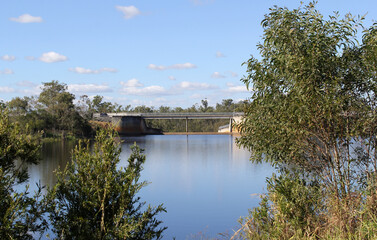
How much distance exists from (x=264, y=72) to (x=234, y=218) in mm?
7755

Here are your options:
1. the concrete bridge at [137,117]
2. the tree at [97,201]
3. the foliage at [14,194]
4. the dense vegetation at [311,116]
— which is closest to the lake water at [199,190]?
the dense vegetation at [311,116]

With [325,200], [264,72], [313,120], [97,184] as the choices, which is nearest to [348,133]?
[313,120]

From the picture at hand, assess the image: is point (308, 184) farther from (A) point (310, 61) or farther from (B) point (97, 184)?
(B) point (97, 184)

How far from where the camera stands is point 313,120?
906 centimetres

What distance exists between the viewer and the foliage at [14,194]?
6.78 metres

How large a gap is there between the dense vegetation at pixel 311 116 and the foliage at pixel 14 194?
4487 millimetres

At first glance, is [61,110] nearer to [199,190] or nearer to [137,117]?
[137,117]

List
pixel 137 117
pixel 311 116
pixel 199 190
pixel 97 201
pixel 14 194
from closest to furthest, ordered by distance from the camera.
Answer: pixel 14 194
pixel 97 201
pixel 311 116
pixel 199 190
pixel 137 117

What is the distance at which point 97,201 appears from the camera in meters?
7.61

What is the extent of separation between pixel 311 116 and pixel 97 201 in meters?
4.48

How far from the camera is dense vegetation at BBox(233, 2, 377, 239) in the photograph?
9000 millimetres

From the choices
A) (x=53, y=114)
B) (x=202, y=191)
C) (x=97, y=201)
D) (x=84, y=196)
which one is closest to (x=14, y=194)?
(x=84, y=196)

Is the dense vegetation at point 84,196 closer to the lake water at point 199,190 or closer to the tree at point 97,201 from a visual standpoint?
the tree at point 97,201

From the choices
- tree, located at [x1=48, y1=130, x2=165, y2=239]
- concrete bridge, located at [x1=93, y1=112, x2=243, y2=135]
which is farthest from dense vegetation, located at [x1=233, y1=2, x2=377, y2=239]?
concrete bridge, located at [x1=93, y1=112, x2=243, y2=135]
